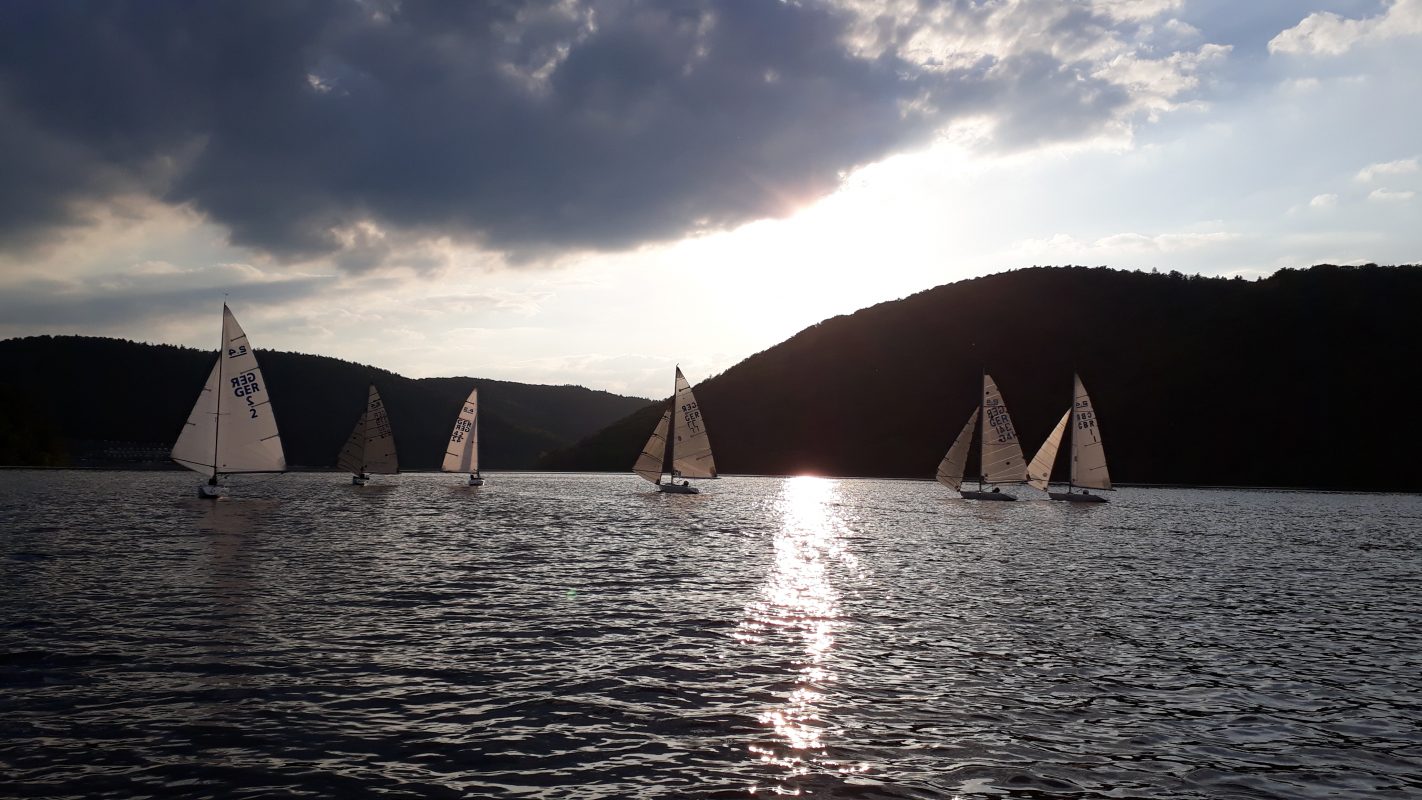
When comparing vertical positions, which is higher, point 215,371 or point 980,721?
point 215,371

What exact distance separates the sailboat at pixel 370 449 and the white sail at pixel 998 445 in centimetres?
7524

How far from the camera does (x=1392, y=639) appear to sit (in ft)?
88.7

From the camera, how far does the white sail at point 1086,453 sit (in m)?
105

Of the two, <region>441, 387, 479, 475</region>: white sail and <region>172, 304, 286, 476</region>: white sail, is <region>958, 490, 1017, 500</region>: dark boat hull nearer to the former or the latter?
<region>441, 387, 479, 475</region>: white sail

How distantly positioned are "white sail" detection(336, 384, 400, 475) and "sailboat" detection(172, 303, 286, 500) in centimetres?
A: 4500

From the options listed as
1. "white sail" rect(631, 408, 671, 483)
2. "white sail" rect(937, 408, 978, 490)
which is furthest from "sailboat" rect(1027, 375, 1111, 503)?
"white sail" rect(631, 408, 671, 483)

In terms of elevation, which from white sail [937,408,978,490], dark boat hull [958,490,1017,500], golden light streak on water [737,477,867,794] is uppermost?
white sail [937,408,978,490]

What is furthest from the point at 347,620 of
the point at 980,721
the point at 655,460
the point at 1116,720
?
the point at 655,460

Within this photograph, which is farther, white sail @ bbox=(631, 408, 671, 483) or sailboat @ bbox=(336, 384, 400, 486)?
sailboat @ bbox=(336, 384, 400, 486)

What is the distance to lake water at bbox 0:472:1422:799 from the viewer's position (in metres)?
14.3

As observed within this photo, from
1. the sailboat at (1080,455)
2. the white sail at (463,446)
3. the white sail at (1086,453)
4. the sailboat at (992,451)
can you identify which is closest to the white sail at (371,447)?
the white sail at (463,446)

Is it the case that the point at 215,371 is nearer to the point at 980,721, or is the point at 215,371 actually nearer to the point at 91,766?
the point at 91,766

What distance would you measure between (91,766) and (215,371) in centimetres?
6442

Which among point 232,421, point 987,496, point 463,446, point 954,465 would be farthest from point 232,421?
point 987,496
